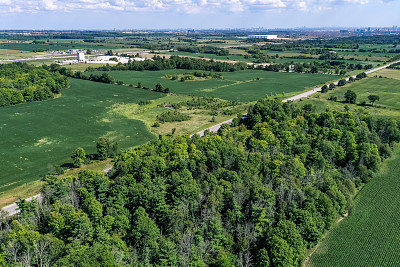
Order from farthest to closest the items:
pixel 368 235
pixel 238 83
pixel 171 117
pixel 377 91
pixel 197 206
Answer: pixel 238 83 < pixel 377 91 < pixel 171 117 < pixel 197 206 < pixel 368 235

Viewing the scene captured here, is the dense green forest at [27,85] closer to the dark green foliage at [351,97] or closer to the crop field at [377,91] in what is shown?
the crop field at [377,91]

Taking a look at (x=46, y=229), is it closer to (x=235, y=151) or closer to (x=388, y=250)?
(x=235, y=151)

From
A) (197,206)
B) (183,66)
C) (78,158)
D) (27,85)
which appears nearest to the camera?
(197,206)

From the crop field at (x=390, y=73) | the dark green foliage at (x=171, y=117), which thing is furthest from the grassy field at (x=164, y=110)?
the crop field at (x=390, y=73)

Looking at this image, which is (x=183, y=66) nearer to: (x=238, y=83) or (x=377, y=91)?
(x=238, y=83)

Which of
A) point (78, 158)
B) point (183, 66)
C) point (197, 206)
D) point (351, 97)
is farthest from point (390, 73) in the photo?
point (78, 158)
